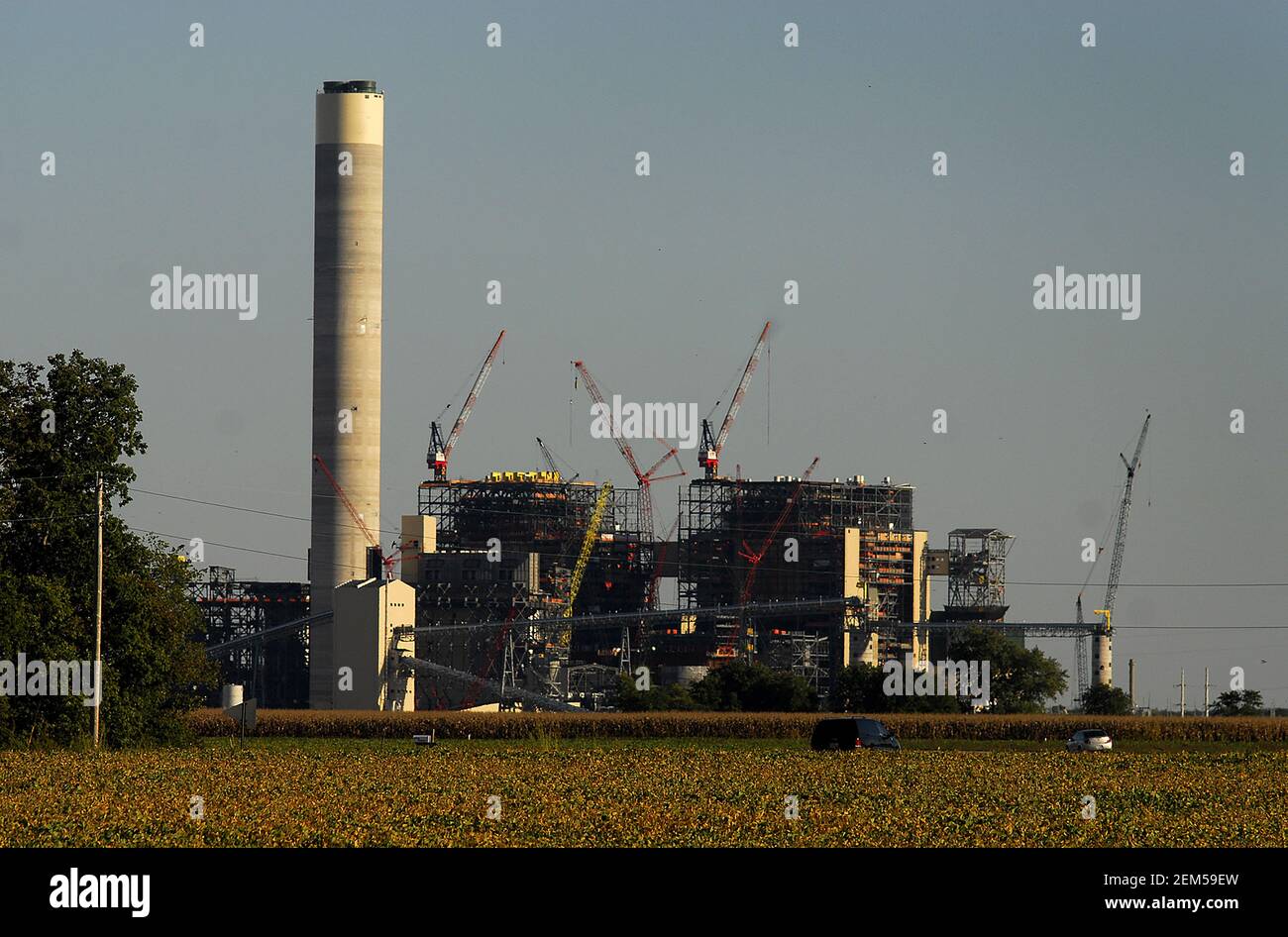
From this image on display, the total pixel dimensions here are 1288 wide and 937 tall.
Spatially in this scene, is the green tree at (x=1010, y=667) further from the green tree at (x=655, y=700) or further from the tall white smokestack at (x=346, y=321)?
the tall white smokestack at (x=346, y=321)

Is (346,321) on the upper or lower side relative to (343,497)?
upper

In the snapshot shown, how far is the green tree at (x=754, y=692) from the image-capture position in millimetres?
153125

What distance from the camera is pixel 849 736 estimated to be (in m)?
66.8

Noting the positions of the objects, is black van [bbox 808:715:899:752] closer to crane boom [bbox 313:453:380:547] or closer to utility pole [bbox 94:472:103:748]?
utility pole [bbox 94:472:103:748]

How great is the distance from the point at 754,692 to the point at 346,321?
54.7m

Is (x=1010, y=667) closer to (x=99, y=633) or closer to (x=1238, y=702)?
(x=1238, y=702)

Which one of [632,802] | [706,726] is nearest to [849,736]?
[632,802]

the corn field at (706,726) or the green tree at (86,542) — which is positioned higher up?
the green tree at (86,542)

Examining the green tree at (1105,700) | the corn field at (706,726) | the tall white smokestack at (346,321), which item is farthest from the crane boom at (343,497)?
the green tree at (1105,700)

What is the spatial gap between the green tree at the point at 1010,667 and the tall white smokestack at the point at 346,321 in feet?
193
